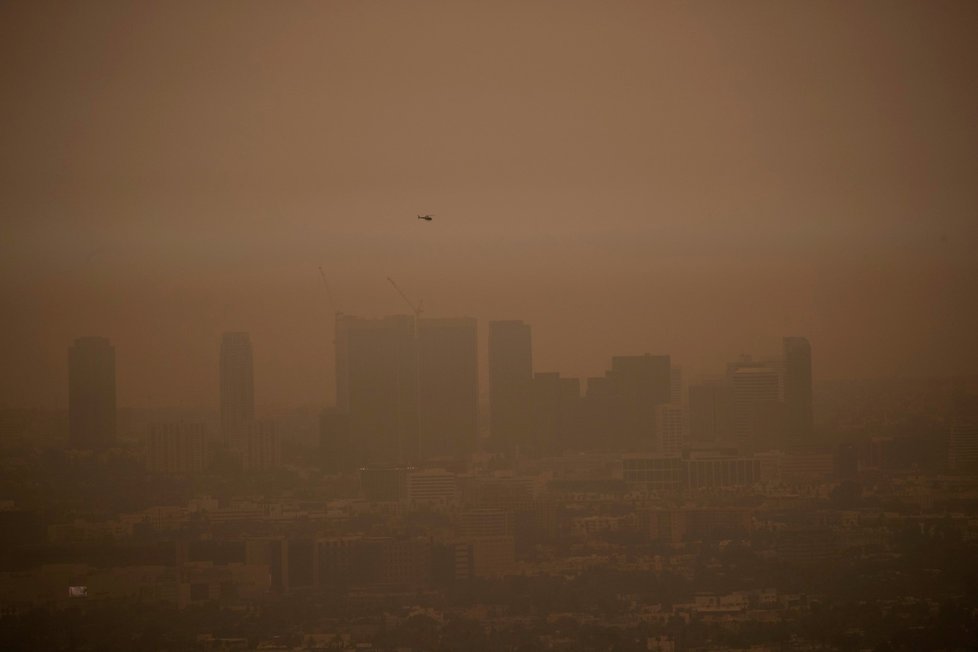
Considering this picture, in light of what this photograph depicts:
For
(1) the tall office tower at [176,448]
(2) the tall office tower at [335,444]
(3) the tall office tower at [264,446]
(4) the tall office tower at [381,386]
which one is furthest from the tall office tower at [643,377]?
(1) the tall office tower at [176,448]

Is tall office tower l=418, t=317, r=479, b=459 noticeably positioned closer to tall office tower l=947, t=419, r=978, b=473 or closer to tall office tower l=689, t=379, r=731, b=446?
tall office tower l=689, t=379, r=731, b=446

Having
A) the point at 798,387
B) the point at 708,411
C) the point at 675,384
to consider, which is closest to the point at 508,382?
the point at 675,384

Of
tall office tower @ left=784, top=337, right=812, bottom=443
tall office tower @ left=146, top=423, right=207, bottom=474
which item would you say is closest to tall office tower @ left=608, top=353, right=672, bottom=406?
tall office tower @ left=784, top=337, right=812, bottom=443

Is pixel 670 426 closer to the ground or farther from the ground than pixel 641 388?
closer to the ground

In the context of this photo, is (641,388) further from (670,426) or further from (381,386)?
(381,386)

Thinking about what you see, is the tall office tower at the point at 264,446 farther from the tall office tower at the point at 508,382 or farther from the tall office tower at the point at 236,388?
the tall office tower at the point at 508,382

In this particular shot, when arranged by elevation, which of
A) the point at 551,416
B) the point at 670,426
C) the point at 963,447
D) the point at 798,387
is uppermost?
the point at 798,387

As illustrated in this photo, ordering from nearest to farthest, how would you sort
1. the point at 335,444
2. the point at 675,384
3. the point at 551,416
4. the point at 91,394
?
the point at 91,394, the point at 335,444, the point at 675,384, the point at 551,416

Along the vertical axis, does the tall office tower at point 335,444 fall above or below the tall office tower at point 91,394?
below
